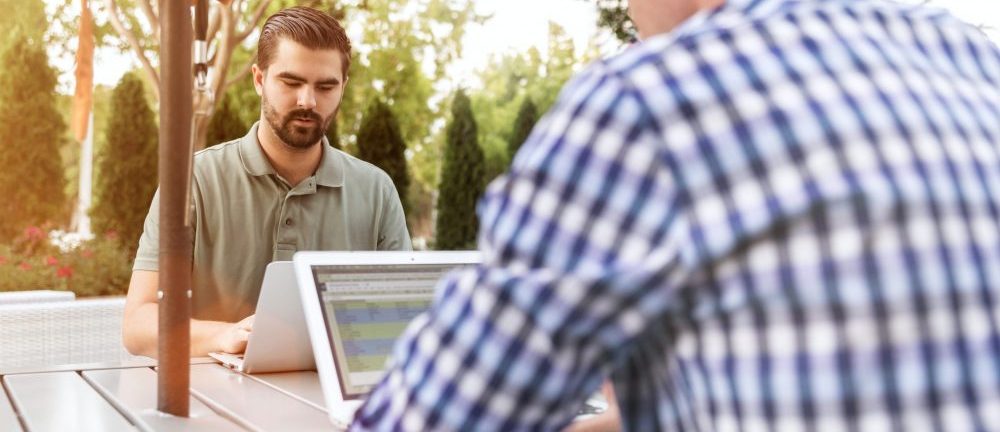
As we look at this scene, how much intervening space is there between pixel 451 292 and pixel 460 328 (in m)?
0.03

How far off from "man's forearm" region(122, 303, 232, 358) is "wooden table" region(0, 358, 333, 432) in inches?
6.2

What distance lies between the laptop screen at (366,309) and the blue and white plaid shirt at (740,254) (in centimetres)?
77

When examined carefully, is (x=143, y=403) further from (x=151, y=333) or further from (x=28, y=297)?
(x=28, y=297)

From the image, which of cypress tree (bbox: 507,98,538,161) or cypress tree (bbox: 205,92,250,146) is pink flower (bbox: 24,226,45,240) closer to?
cypress tree (bbox: 205,92,250,146)

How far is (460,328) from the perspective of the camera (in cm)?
75

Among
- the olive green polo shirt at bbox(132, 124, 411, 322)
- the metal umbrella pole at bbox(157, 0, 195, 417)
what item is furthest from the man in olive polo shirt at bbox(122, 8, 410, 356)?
the metal umbrella pole at bbox(157, 0, 195, 417)

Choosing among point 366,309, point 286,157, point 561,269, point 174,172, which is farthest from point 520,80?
point 561,269

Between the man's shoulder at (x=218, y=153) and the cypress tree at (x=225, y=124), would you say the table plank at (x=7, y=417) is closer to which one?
the man's shoulder at (x=218, y=153)

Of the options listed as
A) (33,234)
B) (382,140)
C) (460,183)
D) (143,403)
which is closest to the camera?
(143,403)

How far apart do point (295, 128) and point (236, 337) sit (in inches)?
39.7

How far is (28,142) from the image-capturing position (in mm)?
11547

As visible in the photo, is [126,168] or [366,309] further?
[126,168]

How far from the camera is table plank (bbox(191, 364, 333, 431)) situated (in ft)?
4.81

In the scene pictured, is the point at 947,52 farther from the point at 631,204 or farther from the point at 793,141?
the point at 631,204
